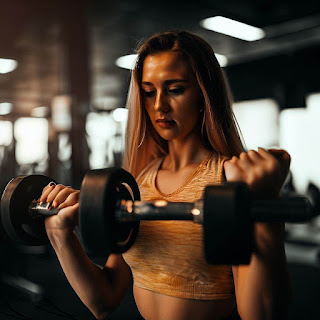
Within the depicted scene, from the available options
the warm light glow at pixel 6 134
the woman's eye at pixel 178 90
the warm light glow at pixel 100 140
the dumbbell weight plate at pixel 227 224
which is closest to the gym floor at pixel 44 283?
the warm light glow at pixel 6 134

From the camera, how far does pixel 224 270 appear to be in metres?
0.79

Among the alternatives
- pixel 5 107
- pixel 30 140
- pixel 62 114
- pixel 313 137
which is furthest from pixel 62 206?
pixel 313 137

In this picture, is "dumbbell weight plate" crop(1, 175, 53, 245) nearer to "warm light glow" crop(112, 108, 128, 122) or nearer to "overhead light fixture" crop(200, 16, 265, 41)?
"overhead light fixture" crop(200, 16, 265, 41)

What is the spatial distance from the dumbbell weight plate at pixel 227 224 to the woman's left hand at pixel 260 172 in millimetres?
75

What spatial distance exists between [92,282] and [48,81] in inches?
140

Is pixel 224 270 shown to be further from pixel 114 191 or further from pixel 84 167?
pixel 84 167

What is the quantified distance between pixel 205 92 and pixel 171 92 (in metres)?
0.07

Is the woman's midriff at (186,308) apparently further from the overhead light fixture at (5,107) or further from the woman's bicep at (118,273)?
the overhead light fixture at (5,107)

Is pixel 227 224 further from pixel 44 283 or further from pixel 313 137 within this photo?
pixel 313 137

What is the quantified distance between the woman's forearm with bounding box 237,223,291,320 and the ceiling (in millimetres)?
1760

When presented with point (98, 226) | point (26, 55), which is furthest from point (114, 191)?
point (26, 55)

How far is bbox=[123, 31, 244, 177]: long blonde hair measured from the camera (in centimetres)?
82

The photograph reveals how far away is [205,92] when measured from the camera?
0.82 metres

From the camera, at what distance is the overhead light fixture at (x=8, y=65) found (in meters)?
3.37
